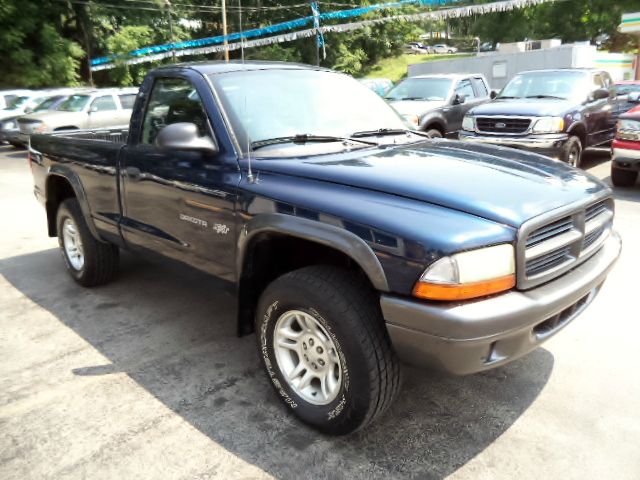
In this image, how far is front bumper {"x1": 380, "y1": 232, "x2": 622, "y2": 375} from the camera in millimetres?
2211

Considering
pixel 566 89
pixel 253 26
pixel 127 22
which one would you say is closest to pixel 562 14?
pixel 253 26

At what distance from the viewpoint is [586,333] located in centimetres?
380

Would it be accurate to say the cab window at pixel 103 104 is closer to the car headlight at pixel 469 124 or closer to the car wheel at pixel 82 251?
the car headlight at pixel 469 124

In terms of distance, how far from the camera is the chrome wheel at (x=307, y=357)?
266cm

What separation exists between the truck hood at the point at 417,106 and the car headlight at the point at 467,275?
827 cm

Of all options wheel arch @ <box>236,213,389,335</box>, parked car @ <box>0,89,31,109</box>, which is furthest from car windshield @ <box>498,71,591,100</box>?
parked car @ <box>0,89,31,109</box>

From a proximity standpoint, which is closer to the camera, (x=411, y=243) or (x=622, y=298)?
(x=411, y=243)

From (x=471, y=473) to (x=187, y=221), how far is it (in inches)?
81.5

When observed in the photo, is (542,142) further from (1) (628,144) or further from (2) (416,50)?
(2) (416,50)

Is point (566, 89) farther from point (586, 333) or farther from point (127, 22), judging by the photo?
point (127, 22)

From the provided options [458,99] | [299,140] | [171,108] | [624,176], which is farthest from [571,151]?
[171,108]

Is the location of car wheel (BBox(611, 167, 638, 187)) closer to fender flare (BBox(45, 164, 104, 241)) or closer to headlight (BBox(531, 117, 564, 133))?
headlight (BBox(531, 117, 564, 133))

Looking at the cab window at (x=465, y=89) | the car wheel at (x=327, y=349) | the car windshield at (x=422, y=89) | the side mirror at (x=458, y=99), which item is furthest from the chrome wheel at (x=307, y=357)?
the cab window at (x=465, y=89)

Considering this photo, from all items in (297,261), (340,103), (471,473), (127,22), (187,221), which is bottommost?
(471,473)
